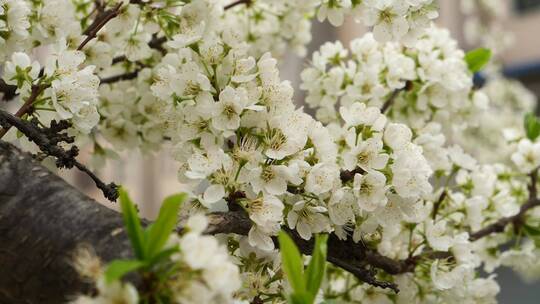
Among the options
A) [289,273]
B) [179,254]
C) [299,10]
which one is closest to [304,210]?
[289,273]

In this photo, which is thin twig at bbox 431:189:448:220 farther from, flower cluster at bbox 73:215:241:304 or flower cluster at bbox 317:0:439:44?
flower cluster at bbox 73:215:241:304

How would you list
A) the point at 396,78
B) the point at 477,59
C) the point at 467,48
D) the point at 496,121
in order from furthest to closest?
the point at 467,48
the point at 496,121
the point at 477,59
the point at 396,78

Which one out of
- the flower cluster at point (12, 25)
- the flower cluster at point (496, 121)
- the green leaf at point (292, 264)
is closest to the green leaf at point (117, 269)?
the green leaf at point (292, 264)

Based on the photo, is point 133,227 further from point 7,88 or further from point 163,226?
point 7,88

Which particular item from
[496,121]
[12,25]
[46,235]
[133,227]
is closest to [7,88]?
[12,25]

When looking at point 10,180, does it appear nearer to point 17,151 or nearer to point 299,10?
point 17,151

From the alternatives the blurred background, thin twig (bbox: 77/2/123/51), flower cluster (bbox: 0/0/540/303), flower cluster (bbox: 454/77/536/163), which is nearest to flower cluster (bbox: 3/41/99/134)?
flower cluster (bbox: 0/0/540/303)
